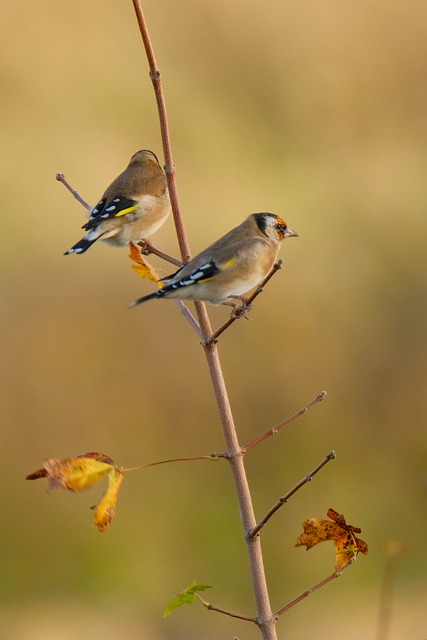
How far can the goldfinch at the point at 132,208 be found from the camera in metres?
4.01

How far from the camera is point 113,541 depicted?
6984mm

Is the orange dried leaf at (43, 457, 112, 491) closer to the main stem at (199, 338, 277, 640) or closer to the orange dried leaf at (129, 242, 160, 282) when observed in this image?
the main stem at (199, 338, 277, 640)

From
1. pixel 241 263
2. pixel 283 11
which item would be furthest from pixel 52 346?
pixel 283 11

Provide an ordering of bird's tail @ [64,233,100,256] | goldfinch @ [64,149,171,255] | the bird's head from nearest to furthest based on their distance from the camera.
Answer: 1. the bird's head
2. bird's tail @ [64,233,100,256]
3. goldfinch @ [64,149,171,255]

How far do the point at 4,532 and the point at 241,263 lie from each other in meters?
4.77

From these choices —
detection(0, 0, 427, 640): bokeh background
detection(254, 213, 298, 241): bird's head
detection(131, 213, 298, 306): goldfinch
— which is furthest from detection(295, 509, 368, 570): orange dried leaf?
detection(0, 0, 427, 640): bokeh background

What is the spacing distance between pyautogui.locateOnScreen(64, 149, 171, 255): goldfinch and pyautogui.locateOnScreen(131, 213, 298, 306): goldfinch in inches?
47.0

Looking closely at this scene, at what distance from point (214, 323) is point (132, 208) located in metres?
3.49

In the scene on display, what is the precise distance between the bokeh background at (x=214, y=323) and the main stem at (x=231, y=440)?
4.65 metres

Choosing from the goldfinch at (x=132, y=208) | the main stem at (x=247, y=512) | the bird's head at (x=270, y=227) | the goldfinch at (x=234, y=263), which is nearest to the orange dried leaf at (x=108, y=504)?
the main stem at (x=247, y=512)

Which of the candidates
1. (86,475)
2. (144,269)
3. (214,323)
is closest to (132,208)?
A: (144,269)

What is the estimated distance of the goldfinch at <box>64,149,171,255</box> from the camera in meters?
4.01

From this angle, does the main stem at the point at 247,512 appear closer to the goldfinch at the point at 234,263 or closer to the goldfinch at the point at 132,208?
the goldfinch at the point at 234,263

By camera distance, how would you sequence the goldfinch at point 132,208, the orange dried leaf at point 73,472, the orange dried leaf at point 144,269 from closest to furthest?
the orange dried leaf at point 73,472, the orange dried leaf at point 144,269, the goldfinch at point 132,208
